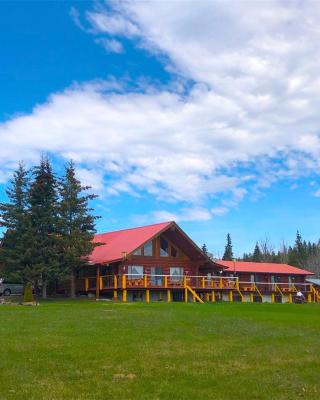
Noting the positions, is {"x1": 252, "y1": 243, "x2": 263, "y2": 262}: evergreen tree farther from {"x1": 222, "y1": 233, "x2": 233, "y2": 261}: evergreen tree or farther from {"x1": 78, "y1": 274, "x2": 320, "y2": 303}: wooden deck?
{"x1": 78, "y1": 274, "x2": 320, "y2": 303}: wooden deck

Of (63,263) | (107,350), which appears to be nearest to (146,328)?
(107,350)

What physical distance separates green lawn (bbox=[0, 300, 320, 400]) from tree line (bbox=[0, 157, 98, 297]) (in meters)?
16.0

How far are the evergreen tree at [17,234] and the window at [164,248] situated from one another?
10.8 m

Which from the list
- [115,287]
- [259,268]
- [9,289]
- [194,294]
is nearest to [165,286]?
[194,294]

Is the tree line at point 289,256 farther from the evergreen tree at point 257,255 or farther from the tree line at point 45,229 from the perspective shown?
the tree line at point 45,229

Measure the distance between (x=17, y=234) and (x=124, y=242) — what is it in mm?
8689

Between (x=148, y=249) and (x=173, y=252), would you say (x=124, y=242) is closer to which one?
(x=148, y=249)

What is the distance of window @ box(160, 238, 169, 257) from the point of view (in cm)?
3972

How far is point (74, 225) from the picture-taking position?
3538 centimetres

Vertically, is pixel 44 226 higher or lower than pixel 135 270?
higher

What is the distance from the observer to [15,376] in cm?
959

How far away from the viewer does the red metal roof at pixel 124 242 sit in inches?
1431

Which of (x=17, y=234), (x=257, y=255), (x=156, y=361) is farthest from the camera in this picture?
(x=257, y=255)

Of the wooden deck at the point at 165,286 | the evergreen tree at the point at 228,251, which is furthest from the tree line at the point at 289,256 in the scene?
the wooden deck at the point at 165,286
